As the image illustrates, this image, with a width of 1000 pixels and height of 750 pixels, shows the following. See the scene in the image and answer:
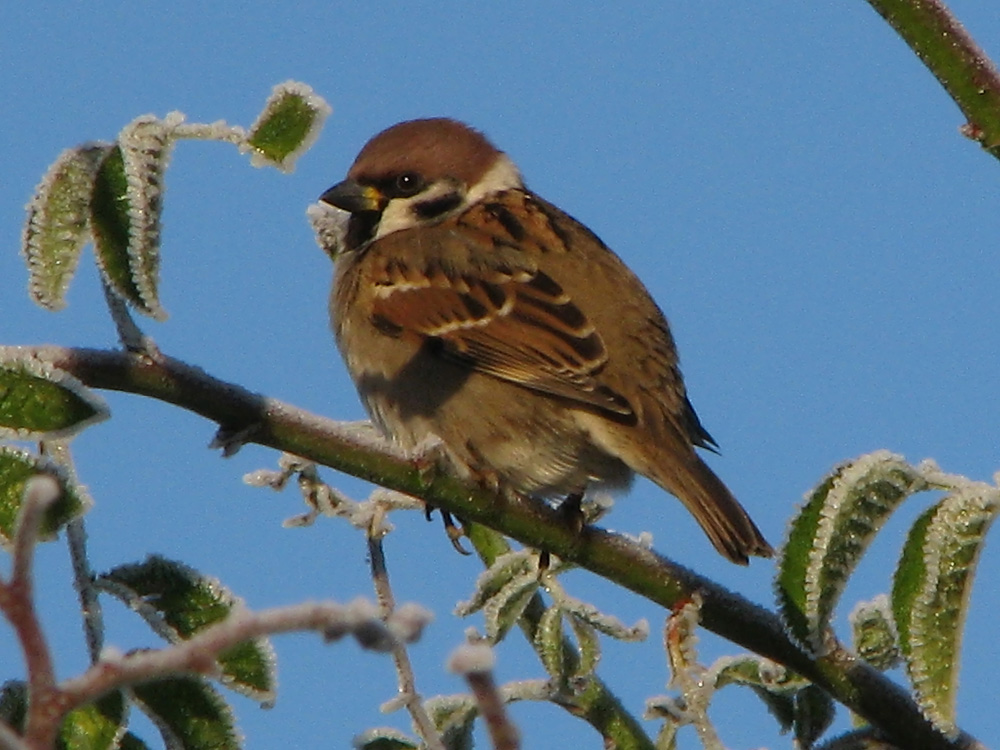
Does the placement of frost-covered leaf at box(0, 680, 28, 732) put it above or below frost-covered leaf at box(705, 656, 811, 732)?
below

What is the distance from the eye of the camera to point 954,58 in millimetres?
1669

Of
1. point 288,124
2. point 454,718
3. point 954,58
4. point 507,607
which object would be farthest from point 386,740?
point 954,58

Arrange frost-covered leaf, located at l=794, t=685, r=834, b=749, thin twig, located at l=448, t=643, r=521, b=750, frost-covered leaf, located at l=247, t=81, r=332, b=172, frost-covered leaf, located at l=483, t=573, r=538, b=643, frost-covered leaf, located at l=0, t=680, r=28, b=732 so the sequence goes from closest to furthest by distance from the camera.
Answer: thin twig, located at l=448, t=643, r=521, b=750
frost-covered leaf, located at l=0, t=680, r=28, b=732
frost-covered leaf, located at l=247, t=81, r=332, b=172
frost-covered leaf, located at l=794, t=685, r=834, b=749
frost-covered leaf, located at l=483, t=573, r=538, b=643

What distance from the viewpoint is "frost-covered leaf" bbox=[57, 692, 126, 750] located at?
1.79m

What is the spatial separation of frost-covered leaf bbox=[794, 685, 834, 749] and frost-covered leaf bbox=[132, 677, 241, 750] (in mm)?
756

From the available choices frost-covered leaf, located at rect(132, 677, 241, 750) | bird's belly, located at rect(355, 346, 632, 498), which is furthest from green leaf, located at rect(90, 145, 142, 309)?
bird's belly, located at rect(355, 346, 632, 498)

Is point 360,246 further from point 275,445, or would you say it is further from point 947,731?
point 947,731

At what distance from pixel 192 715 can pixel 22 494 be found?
0.32 m

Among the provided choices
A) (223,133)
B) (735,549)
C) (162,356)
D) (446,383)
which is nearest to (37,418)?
(162,356)

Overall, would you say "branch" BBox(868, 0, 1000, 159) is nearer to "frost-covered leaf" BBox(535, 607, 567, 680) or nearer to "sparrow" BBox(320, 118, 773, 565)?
"frost-covered leaf" BBox(535, 607, 567, 680)

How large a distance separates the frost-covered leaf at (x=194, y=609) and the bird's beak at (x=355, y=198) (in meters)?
2.39

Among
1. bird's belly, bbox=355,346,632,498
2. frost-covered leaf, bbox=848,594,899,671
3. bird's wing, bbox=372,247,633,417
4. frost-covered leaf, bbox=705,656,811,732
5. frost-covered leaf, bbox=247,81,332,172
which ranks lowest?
frost-covered leaf, bbox=705,656,811,732

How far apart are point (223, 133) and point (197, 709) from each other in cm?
67

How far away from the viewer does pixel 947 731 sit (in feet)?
4.99
